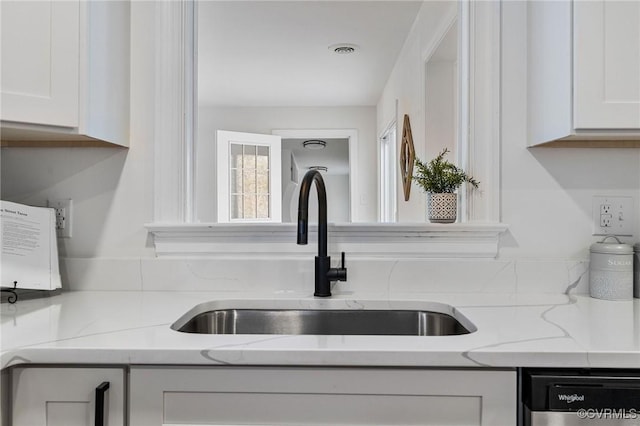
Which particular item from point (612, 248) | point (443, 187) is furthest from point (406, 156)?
point (612, 248)

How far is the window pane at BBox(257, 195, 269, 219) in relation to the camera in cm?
429

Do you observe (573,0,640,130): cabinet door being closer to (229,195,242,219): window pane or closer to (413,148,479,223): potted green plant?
(413,148,479,223): potted green plant

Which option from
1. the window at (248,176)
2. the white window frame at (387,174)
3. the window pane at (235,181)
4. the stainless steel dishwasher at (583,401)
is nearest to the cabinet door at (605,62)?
the stainless steel dishwasher at (583,401)

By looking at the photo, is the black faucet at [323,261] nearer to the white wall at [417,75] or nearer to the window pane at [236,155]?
the white wall at [417,75]

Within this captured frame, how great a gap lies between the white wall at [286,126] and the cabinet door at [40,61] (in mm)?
3334

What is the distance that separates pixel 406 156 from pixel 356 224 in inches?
56.3

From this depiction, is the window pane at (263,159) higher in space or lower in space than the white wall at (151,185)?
higher

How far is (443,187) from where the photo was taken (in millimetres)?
1442

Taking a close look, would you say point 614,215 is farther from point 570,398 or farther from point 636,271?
point 570,398

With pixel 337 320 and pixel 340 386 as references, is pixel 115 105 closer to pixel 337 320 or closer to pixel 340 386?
pixel 337 320

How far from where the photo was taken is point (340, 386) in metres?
0.81

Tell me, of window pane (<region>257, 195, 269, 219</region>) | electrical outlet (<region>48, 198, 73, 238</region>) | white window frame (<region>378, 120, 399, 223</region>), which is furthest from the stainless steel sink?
window pane (<region>257, 195, 269, 219</region>)

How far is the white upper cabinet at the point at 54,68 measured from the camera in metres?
1.09

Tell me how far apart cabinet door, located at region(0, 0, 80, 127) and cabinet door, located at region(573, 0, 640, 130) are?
4.19 ft
